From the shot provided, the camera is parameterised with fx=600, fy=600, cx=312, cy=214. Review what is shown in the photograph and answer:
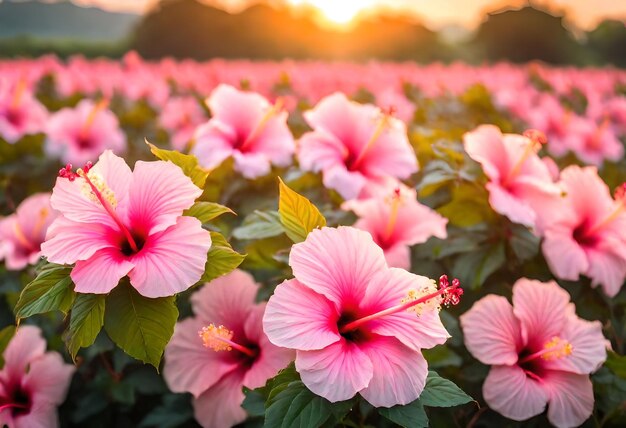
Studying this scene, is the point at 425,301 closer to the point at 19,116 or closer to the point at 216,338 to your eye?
the point at 216,338

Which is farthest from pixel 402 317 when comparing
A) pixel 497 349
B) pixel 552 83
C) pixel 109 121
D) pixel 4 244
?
pixel 552 83

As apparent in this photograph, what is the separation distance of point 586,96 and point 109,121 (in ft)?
16.9

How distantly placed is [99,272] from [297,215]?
0.52 m

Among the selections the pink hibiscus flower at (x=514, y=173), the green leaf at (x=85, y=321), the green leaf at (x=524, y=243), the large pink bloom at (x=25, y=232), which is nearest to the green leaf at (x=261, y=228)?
the green leaf at (x=85, y=321)

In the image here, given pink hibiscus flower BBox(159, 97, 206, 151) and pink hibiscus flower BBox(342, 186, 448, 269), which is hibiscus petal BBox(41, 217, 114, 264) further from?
pink hibiscus flower BBox(159, 97, 206, 151)

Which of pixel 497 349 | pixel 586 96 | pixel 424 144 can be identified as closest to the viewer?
pixel 497 349

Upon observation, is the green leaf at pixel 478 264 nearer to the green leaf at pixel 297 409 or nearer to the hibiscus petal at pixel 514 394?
the hibiscus petal at pixel 514 394

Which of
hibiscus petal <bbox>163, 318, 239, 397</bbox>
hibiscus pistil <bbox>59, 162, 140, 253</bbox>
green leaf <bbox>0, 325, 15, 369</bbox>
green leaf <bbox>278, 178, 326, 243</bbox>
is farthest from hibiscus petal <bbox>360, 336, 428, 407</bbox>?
green leaf <bbox>0, 325, 15, 369</bbox>

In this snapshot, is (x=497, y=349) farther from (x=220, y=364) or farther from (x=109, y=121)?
(x=109, y=121)

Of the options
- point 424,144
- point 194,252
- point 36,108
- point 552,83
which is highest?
point 194,252

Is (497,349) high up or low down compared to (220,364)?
up

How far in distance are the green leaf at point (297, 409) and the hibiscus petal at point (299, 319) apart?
125 millimetres

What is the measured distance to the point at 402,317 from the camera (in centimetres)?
142

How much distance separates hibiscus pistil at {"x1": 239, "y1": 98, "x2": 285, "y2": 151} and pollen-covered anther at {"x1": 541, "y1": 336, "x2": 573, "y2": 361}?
123 cm
